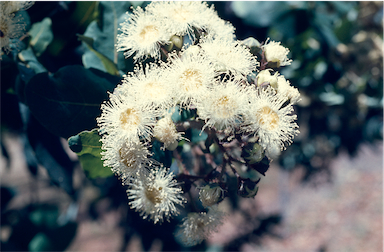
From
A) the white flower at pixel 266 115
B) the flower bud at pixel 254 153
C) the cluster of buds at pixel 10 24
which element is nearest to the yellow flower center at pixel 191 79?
the white flower at pixel 266 115

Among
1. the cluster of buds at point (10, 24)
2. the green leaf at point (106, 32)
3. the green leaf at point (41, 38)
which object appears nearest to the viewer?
the cluster of buds at point (10, 24)

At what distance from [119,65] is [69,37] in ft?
1.83

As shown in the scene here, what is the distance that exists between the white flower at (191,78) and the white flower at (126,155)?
24 centimetres

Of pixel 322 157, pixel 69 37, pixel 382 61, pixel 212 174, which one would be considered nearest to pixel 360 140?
pixel 322 157

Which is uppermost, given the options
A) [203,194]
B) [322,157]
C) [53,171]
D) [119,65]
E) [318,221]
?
[119,65]

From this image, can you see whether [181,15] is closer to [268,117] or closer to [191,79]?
[191,79]

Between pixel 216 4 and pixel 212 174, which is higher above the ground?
pixel 216 4

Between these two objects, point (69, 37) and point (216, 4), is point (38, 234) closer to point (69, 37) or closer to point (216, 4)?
point (69, 37)

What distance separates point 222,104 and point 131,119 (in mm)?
349

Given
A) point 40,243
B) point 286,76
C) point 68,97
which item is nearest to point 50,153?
point 68,97

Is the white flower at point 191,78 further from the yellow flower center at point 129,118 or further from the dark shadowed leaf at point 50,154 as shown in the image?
the dark shadowed leaf at point 50,154

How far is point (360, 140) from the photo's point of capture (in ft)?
9.81

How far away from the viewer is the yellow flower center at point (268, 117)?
3.35 feet

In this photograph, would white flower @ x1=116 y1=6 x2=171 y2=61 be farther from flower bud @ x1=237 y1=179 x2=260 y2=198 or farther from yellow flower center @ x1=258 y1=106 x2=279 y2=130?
flower bud @ x1=237 y1=179 x2=260 y2=198
